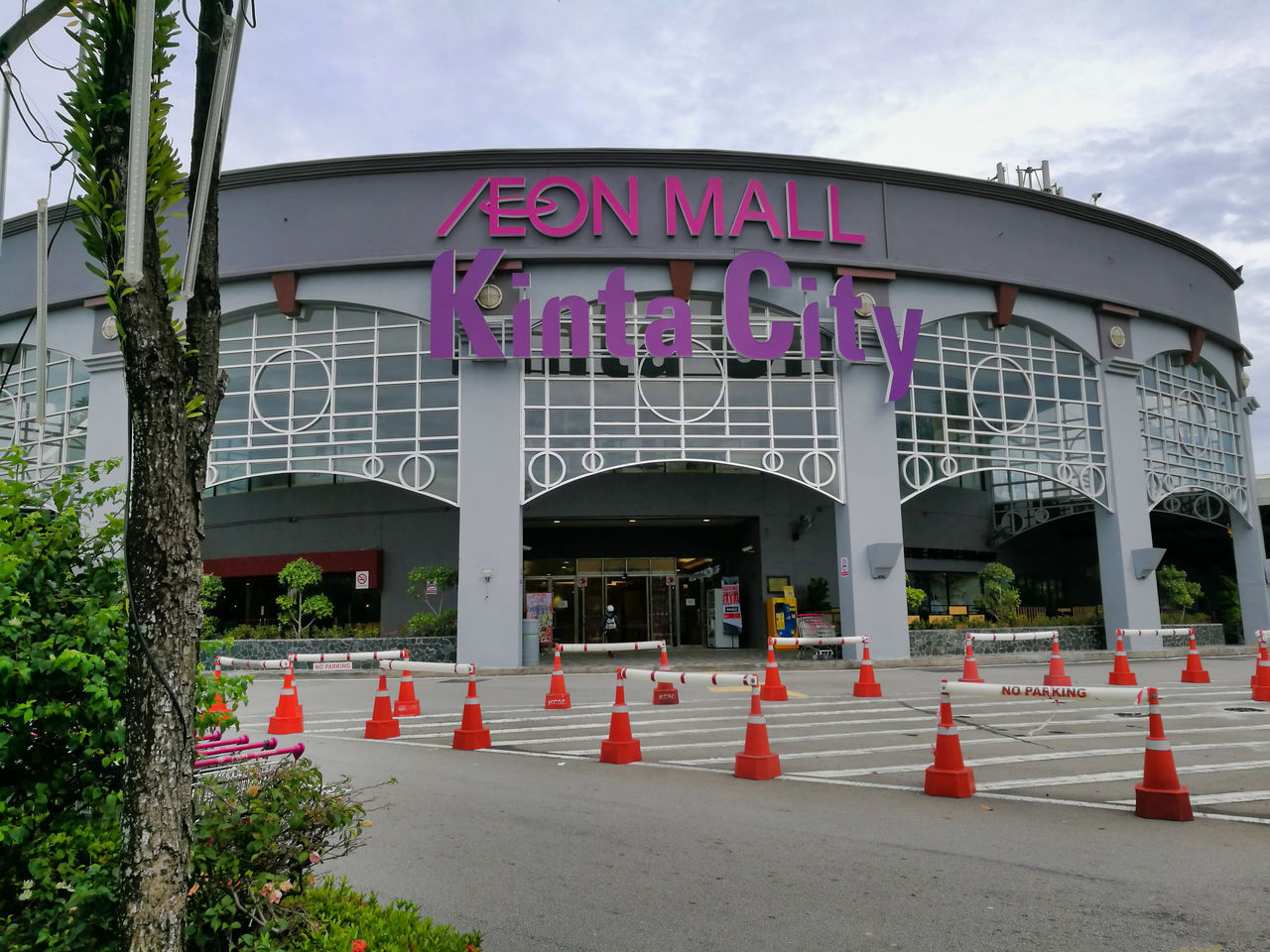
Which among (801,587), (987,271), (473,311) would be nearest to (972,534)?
(801,587)

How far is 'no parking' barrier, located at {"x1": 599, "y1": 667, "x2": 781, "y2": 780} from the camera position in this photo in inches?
353

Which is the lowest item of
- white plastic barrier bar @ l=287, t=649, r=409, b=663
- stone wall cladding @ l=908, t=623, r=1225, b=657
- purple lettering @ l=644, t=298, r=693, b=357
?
stone wall cladding @ l=908, t=623, r=1225, b=657

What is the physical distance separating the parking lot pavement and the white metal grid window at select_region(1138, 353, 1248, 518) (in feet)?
42.0

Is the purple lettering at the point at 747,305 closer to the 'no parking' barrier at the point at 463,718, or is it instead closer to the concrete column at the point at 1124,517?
the concrete column at the point at 1124,517

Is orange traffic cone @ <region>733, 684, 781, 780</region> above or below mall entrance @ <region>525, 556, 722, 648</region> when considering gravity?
below

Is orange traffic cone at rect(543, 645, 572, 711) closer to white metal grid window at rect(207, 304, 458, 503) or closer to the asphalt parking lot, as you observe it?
the asphalt parking lot

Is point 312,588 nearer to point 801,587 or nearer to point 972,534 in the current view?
point 801,587

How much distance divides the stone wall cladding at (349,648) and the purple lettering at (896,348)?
1423 centimetres

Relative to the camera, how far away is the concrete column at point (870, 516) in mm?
25000

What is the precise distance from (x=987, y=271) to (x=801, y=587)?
11.8 m

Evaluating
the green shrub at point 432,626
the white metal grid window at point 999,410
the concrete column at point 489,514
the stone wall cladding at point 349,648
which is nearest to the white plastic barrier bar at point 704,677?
the concrete column at point 489,514

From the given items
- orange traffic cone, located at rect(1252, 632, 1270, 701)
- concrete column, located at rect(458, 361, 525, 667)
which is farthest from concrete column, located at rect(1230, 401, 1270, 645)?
concrete column, located at rect(458, 361, 525, 667)

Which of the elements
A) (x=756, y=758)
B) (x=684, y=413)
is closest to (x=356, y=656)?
(x=756, y=758)

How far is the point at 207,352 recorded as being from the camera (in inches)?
143
